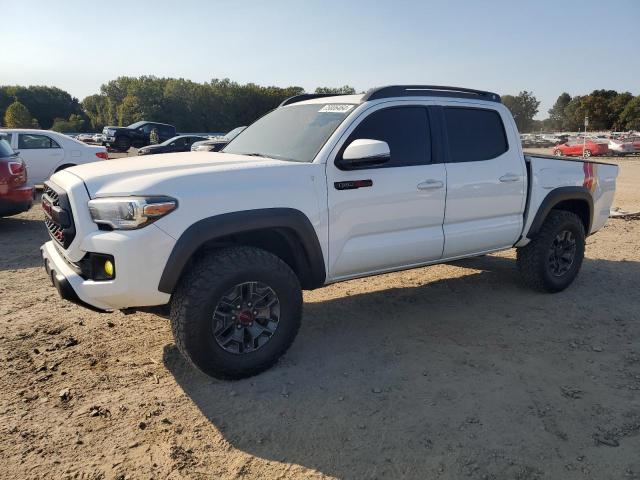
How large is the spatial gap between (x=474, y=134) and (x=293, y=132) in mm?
1653

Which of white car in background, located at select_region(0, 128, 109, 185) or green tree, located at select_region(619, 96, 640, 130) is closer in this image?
white car in background, located at select_region(0, 128, 109, 185)

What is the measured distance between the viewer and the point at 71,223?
3180 millimetres

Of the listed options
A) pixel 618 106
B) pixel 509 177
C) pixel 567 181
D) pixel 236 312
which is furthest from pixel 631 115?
pixel 236 312

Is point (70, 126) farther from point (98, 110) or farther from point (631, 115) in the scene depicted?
point (631, 115)

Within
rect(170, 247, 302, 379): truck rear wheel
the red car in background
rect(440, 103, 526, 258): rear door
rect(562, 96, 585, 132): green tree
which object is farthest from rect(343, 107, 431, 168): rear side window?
rect(562, 96, 585, 132): green tree

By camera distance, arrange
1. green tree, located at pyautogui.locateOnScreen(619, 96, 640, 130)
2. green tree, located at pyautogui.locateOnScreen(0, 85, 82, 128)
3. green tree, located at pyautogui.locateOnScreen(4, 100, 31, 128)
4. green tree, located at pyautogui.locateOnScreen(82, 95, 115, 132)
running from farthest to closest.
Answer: green tree, located at pyautogui.locateOnScreen(0, 85, 82, 128) → green tree, located at pyautogui.locateOnScreen(82, 95, 115, 132) → green tree, located at pyautogui.locateOnScreen(619, 96, 640, 130) → green tree, located at pyautogui.locateOnScreen(4, 100, 31, 128)

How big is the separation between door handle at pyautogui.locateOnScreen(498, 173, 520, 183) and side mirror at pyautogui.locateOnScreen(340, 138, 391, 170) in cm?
155

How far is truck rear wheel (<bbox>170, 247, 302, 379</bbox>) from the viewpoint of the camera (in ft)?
10.3

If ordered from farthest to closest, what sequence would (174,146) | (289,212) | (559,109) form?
(559,109)
(174,146)
(289,212)

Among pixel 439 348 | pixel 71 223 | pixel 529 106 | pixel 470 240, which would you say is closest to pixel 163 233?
pixel 71 223

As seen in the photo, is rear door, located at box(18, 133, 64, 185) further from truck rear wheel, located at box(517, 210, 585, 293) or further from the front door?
truck rear wheel, located at box(517, 210, 585, 293)

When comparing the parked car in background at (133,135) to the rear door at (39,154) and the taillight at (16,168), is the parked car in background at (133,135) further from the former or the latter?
the taillight at (16,168)

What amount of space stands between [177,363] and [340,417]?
136 centimetres

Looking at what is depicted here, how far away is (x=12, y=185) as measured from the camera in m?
7.92
